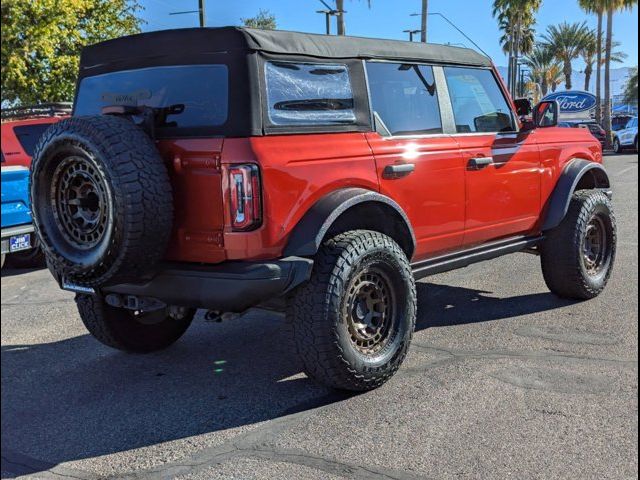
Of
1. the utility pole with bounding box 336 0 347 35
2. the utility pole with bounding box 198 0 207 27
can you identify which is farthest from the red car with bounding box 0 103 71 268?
the utility pole with bounding box 336 0 347 35

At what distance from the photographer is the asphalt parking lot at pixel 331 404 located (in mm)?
2941

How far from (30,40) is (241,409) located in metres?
6.75

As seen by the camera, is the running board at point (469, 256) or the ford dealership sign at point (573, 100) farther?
the ford dealership sign at point (573, 100)

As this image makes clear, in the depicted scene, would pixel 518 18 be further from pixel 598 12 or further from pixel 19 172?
pixel 19 172

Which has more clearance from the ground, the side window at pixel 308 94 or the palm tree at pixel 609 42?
the palm tree at pixel 609 42

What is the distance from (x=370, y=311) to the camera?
12.6ft

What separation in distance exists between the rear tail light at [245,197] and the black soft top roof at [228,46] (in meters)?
0.67

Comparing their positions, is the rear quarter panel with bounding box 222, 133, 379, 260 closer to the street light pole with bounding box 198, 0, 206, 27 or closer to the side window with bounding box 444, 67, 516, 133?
the side window with bounding box 444, 67, 516, 133

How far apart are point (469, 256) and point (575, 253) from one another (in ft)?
3.82

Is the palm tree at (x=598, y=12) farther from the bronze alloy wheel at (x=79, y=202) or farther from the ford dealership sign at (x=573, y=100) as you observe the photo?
the bronze alloy wheel at (x=79, y=202)

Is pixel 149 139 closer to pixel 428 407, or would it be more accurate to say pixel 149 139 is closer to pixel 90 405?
pixel 90 405

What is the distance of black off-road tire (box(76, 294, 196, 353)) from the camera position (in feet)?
13.6

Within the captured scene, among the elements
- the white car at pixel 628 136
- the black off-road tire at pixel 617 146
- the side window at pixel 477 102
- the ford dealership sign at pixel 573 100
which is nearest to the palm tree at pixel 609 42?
the black off-road tire at pixel 617 146

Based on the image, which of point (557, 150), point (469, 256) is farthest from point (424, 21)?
point (469, 256)
